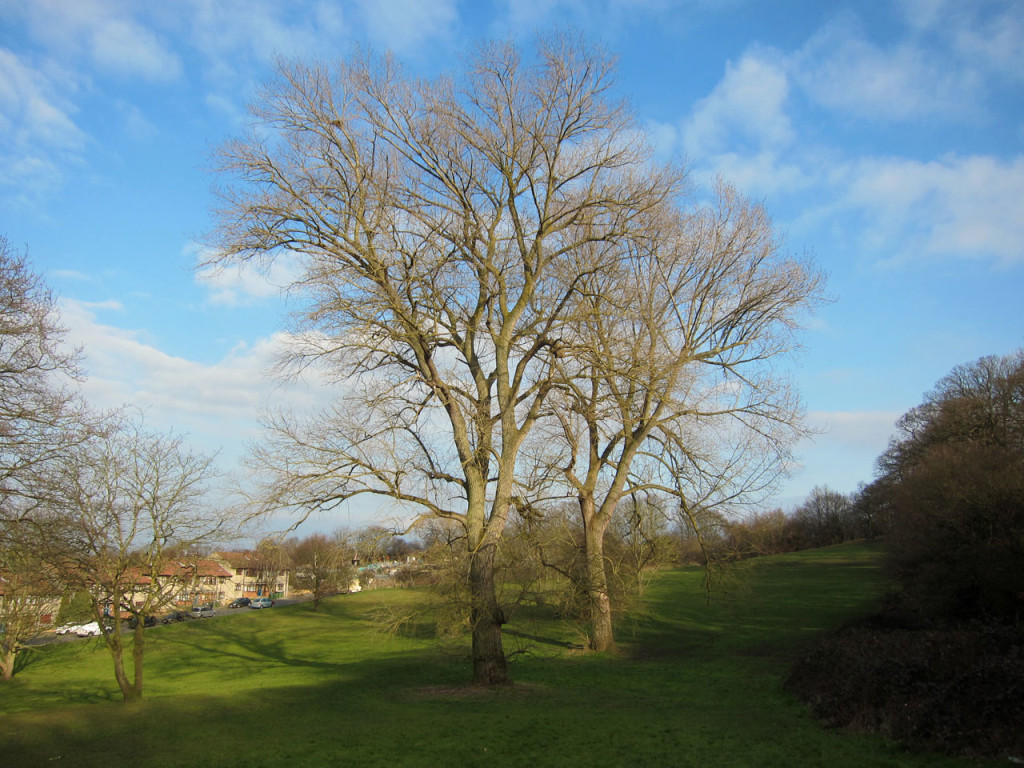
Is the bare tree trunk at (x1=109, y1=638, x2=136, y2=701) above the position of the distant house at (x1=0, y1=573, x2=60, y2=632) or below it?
below

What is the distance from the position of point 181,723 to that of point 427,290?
9997 millimetres

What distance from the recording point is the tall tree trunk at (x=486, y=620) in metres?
14.0

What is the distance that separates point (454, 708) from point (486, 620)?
1897mm

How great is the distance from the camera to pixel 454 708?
507 inches

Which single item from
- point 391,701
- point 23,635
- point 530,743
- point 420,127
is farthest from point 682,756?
point 23,635

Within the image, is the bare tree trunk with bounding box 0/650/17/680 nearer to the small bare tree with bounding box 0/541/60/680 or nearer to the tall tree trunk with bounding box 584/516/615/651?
the small bare tree with bounding box 0/541/60/680

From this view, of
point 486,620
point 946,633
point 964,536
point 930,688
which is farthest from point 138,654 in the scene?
point 964,536

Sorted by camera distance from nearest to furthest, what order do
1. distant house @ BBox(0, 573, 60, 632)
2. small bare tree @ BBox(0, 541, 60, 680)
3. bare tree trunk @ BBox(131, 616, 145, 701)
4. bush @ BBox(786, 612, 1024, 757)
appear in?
bush @ BBox(786, 612, 1024, 757)
bare tree trunk @ BBox(131, 616, 145, 701)
small bare tree @ BBox(0, 541, 60, 680)
distant house @ BBox(0, 573, 60, 632)

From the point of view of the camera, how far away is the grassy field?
31.8 ft

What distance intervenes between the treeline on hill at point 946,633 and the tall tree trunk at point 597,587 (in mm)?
4688

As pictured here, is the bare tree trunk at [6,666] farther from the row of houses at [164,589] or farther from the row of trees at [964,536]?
the row of trees at [964,536]

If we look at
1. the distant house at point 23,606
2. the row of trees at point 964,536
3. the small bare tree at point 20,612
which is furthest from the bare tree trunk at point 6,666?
the row of trees at point 964,536

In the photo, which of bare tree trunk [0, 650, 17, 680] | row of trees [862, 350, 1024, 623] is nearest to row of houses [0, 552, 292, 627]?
bare tree trunk [0, 650, 17, 680]

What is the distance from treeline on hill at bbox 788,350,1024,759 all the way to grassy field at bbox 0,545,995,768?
623 mm
